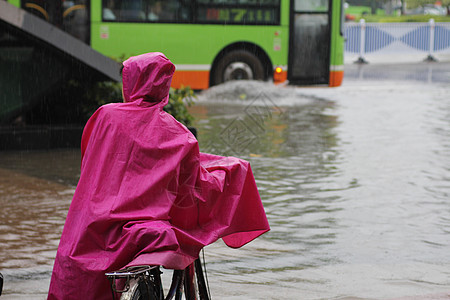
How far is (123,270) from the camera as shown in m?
2.93

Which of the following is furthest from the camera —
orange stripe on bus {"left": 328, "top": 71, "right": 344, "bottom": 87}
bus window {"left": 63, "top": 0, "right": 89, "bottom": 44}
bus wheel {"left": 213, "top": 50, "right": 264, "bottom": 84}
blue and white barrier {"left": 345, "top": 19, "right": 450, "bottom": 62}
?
blue and white barrier {"left": 345, "top": 19, "right": 450, "bottom": 62}

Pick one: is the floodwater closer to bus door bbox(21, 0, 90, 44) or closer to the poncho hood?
the poncho hood

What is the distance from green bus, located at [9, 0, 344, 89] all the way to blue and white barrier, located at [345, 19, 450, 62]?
1739 centimetres

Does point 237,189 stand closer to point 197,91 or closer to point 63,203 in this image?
point 63,203

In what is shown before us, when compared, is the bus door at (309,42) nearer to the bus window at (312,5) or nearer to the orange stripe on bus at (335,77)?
the bus window at (312,5)

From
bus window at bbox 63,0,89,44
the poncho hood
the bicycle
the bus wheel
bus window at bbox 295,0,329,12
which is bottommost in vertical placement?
the bicycle

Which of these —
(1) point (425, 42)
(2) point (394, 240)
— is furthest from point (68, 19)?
(1) point (425, 42)

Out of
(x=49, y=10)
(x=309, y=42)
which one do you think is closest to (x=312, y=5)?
(x=309, y=42)

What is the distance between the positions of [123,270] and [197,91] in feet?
50.2

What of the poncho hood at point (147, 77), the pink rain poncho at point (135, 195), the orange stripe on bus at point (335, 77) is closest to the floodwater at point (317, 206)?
the pink rain poncho at point (135, 195)

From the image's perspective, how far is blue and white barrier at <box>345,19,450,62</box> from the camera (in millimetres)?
35500

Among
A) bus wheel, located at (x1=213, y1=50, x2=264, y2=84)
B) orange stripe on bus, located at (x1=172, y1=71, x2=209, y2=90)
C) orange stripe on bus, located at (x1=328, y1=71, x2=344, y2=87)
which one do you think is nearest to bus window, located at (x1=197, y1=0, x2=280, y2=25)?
bus wheel, located at (x1=213, y1=50, x2=264, y2=84)

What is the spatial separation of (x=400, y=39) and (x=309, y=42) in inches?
748

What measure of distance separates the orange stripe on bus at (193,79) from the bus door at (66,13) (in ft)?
7.12
